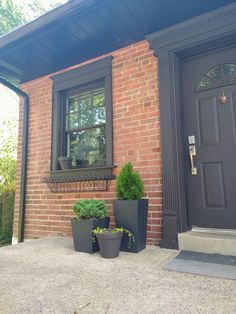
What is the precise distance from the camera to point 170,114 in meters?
2.76

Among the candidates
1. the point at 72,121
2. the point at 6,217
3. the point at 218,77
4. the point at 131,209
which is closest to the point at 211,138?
the point at 218,77

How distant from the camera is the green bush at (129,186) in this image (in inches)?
96.3

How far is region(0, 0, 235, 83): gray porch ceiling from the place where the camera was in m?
2.64

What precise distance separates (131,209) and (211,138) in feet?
3.90

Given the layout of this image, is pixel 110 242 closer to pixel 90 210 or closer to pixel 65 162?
pixel 90 210

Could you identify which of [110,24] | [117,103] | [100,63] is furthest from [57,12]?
[117,103]

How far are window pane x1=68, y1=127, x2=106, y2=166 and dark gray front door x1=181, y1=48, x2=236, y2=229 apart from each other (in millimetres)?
1186

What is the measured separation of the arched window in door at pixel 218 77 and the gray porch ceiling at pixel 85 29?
0.63 metres

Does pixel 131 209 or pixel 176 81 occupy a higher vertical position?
pixel 176 81

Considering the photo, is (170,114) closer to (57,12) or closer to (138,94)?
(138,94)

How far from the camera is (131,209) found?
7.92ft

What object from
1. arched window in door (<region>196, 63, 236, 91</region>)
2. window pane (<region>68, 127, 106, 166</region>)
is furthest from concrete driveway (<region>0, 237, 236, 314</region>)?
arched window in door (<region>196, 63, 236, 91</region>)

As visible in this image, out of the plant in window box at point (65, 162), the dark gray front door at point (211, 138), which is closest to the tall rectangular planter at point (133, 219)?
the dark gray front door at point (211, 138)

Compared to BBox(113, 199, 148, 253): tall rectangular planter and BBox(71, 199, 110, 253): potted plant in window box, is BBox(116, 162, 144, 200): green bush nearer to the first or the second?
BBox(113, 199, 148, 253): tall rectangular planter
